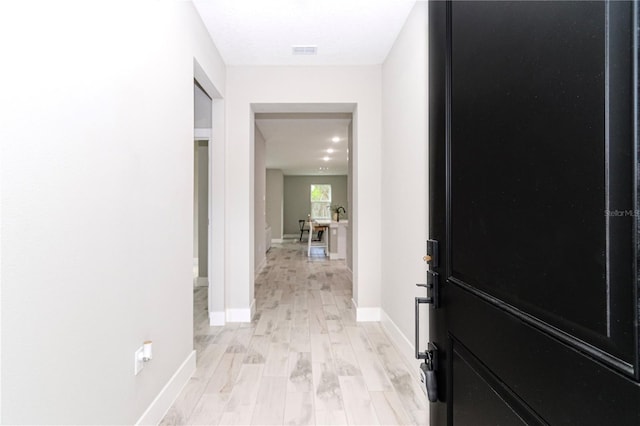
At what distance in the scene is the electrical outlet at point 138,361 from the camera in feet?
5.09

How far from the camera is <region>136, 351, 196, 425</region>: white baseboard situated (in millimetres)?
1682

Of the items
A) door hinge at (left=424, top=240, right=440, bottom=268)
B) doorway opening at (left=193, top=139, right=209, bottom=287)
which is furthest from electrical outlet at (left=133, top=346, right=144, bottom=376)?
doorway opening at (left=193, top=139, right=209, bottom=287)

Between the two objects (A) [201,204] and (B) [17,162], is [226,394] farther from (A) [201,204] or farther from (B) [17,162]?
(A) [201,204]

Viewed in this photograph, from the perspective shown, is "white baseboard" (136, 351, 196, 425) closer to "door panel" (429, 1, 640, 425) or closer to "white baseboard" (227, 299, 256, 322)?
"white baseboard" (227, 299, 256, 322)

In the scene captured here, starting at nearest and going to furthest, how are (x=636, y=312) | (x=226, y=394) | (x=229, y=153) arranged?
(x=636, y=312) < (x=226, y=394) < (x=229, y=153)

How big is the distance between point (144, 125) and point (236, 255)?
6.52 ft

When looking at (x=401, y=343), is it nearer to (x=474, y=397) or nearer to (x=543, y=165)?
(x=474, y=397)

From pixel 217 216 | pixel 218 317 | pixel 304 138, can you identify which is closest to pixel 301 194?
pixel 304 138

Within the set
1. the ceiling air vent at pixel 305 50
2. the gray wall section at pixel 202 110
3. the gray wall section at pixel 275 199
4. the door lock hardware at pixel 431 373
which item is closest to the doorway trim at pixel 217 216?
the gray wall section at pixel 202 110

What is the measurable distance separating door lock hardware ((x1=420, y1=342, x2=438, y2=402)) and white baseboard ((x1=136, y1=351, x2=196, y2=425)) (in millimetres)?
1420

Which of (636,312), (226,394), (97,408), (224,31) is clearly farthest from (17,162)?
(224,31)

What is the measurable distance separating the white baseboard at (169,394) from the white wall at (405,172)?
1.58 metres

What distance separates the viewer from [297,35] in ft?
9.18

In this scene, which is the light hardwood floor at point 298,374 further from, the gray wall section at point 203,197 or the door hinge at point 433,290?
the gray wall section at point 203,197
